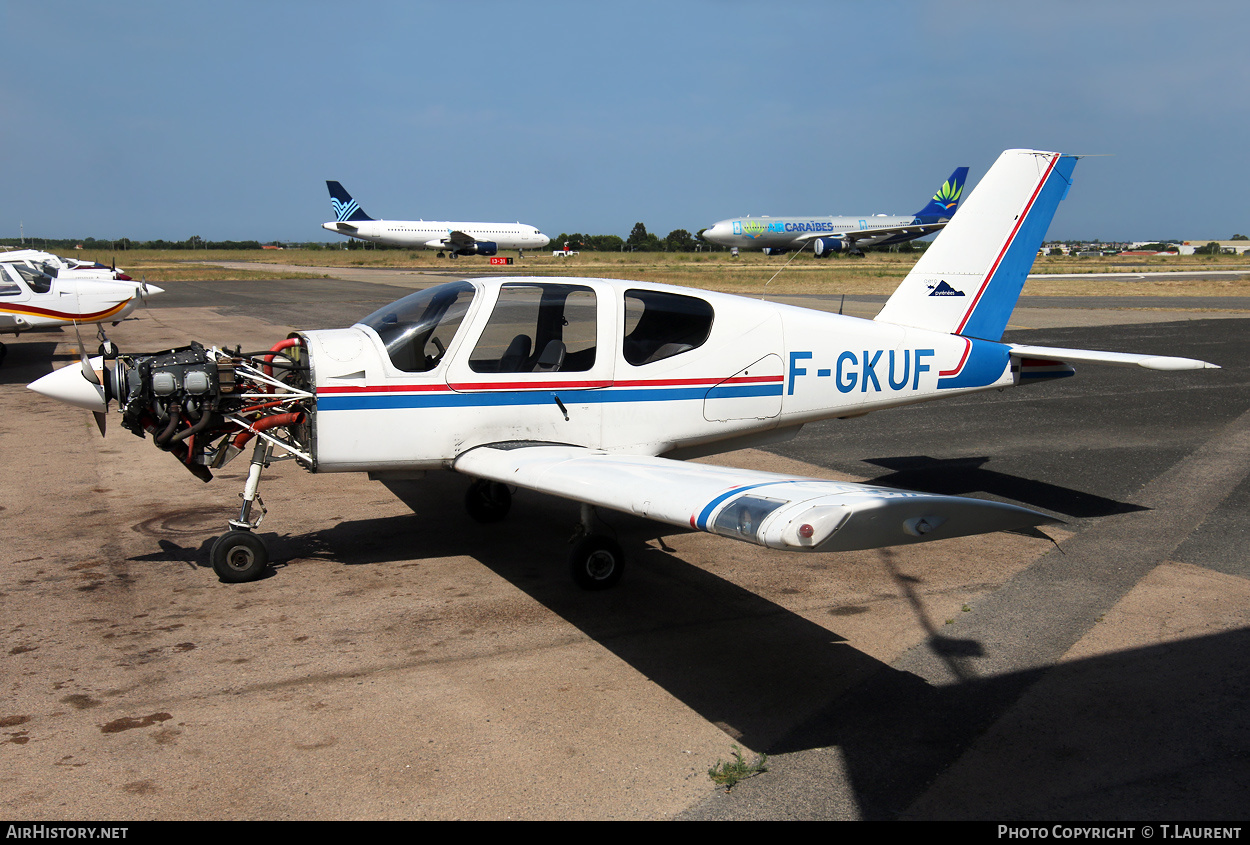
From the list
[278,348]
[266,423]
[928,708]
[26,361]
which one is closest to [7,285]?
[26,361]

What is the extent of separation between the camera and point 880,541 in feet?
12.0

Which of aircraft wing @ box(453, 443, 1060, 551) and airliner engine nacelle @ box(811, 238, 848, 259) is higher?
airliner engine nacelle @ box(811, 238, 848, 259)

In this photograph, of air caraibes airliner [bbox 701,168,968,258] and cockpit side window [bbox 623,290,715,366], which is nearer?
cockpit side window [bbox 623,290,715,366]

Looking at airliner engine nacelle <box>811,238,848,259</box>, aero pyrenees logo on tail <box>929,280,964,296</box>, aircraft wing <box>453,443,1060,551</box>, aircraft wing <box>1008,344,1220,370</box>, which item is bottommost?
aircraft wing <box>453,443,1060,551</box>

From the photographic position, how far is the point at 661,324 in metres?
6.82

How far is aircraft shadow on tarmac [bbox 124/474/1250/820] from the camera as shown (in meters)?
3.75

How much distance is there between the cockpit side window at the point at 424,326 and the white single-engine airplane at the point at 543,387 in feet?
0.05

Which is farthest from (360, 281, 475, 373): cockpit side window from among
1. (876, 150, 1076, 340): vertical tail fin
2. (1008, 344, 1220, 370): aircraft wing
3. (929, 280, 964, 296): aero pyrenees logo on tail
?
(1008, 344, 1220, 370): aircraft wing

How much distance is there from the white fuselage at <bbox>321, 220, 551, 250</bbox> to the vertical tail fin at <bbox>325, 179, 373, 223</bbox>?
54cm

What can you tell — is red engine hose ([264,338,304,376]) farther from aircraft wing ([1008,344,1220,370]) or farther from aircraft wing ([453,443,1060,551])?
aircraft wing ([1008,344,1220,370])

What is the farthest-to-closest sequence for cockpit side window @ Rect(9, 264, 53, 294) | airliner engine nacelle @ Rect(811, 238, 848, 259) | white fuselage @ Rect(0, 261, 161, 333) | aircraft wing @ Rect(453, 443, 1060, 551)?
airliner engine nacelle @ Rect(811, 238, 848, 259) < cockpit side window @ Rect(9, 264, 53, 294) < white fuselage @ Rect(0, 261, 161, 333) < aircraft wing @ Rect(453, 443, 1060, 551)

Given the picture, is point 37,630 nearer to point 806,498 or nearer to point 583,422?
point 583,422

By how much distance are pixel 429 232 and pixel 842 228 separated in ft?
129
